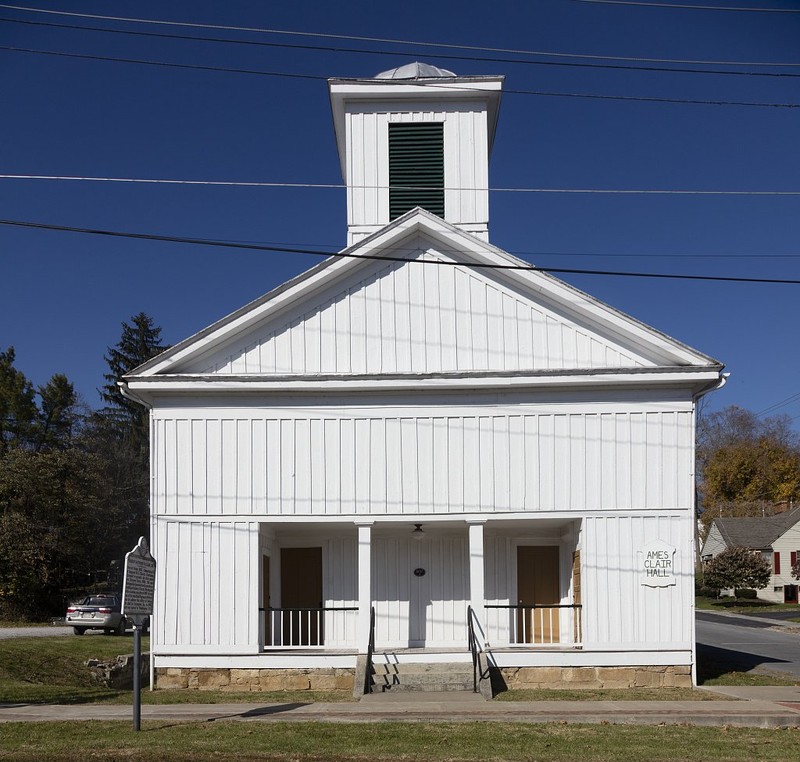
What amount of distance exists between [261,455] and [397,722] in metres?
6.42

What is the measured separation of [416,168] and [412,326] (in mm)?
5249

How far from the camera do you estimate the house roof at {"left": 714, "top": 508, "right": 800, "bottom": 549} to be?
6009 centimetres

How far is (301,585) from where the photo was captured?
A: 20.8 meters

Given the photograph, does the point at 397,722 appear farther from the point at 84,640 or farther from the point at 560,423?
the point at 84,640

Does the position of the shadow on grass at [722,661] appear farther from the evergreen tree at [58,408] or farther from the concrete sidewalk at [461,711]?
the evergreen tree at [58,408]

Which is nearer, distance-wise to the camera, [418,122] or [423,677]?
[423,677]

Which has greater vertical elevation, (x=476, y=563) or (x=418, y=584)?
(x=476, y=563)

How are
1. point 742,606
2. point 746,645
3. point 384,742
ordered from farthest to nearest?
point 742,606, point 746,645, point 384,742

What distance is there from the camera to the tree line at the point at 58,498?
4072 centimetres

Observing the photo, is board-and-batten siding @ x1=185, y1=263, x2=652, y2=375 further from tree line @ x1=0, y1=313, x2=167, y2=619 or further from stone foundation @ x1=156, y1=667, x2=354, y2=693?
tree line @ x1=0, y1=313, x2=167, y2=619

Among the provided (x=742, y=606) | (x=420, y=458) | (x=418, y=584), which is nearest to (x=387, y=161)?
(x=420, y=458)

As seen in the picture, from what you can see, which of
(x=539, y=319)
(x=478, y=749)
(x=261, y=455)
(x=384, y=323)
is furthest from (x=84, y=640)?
(x=478, y=749)

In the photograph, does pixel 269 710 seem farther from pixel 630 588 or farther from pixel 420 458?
pixel 630 588

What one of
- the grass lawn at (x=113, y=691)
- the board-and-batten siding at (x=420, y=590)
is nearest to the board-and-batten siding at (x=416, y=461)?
the board-and-batten siding at (x=420, y=590)
